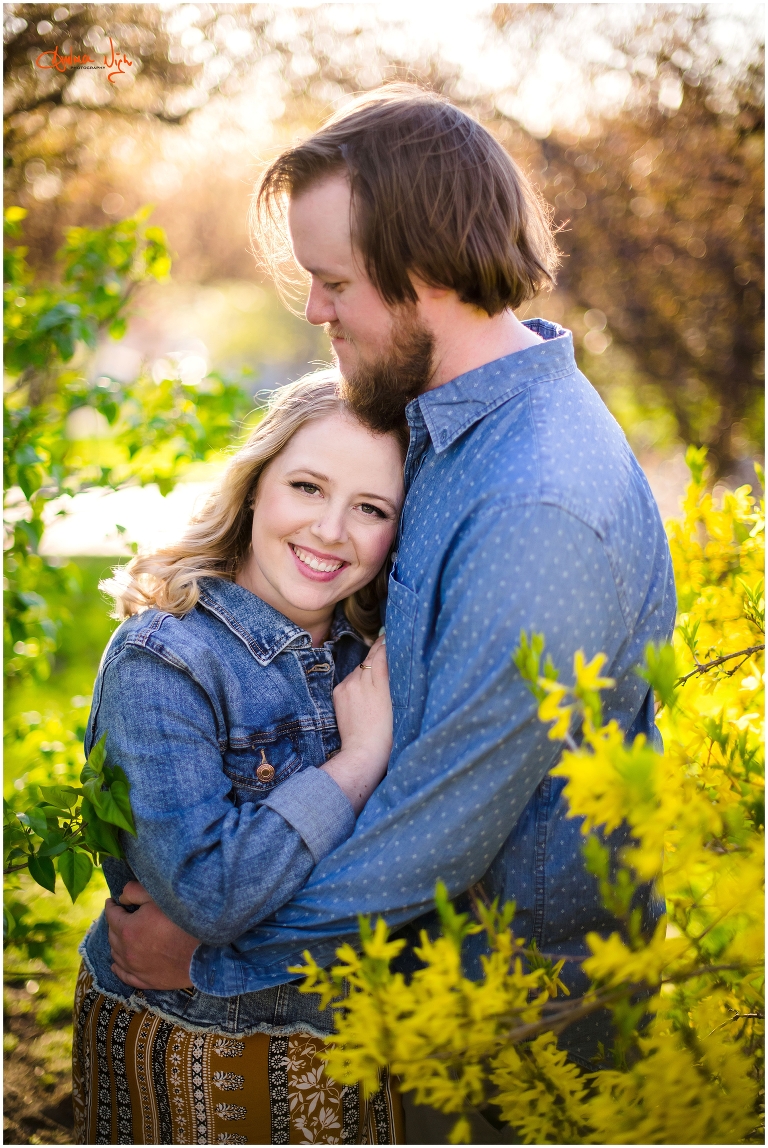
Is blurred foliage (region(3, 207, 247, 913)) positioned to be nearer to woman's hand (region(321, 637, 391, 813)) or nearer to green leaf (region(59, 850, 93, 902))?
green leaf (region(59, 850, 93, 902))

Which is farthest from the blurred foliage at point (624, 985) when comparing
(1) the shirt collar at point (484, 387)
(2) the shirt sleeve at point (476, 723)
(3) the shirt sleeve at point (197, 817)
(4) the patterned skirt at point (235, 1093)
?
(1) the shirt collar at point (484, 387)

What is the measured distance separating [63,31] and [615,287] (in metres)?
3.53

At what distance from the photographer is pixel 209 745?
177cm

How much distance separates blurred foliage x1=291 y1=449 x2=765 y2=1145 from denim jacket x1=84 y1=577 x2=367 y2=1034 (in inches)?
13.9

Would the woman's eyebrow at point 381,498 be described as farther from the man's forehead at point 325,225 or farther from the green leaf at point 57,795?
the green leaf at point 57,795

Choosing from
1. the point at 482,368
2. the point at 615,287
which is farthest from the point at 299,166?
the point at 615,287

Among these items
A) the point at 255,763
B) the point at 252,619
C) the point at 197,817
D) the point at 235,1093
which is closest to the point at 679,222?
the point at 252,619

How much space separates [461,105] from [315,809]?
419cm

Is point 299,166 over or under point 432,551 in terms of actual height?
over

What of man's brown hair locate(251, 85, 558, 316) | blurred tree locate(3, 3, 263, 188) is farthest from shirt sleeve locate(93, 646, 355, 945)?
blurred tree locate(3, 3, 263, 188)

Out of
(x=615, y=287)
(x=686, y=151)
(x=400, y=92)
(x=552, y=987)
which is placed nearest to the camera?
(x=552, y=987)

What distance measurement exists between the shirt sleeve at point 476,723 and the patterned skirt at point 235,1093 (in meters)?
0.34

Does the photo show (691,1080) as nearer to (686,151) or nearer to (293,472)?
(293,472)

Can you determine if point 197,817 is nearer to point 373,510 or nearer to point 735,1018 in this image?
point 373,510
